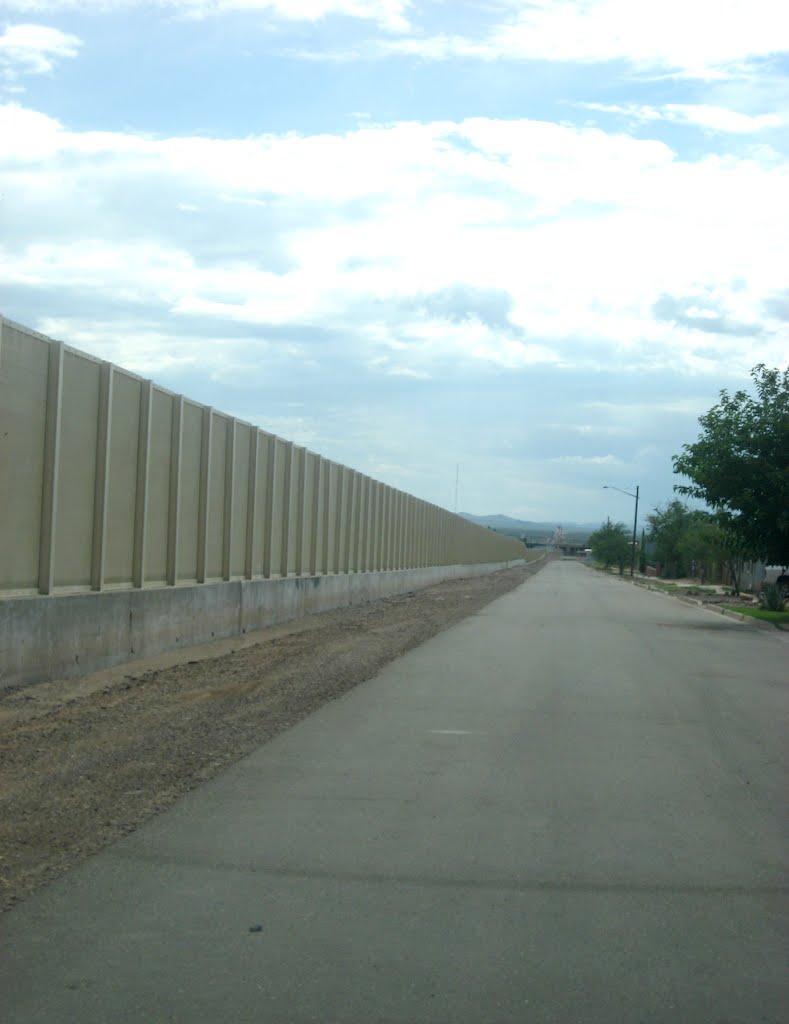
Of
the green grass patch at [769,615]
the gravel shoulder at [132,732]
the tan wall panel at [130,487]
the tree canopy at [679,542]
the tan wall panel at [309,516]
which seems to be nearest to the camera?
the gravel shoulder at [132,732]

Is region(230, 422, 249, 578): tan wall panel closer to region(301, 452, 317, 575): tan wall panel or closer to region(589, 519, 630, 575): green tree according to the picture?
region(301, 452, 317, 575): tan wall panel

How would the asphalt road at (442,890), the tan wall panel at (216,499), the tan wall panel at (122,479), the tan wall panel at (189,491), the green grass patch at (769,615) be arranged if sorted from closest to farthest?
the asphalt road at (442,890) < the tan wall panel at (122,479) < the tan wall panel at (189,491) < the tan wall panel at (216,499) < the green grass patch at (769,615)

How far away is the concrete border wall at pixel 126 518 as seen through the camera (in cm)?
1335

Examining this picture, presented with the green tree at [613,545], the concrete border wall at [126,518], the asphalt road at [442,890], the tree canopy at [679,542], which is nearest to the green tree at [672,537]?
the tree canopy at [679,542]

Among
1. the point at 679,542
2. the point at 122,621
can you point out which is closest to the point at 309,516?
the point at 122,621

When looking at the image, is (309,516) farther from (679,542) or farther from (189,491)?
(679,542)

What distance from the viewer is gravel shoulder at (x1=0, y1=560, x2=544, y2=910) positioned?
7414 millimetres

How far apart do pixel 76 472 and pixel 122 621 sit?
2137mm

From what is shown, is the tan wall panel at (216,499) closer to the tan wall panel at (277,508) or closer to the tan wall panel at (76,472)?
the tan wall panel at (277,508)

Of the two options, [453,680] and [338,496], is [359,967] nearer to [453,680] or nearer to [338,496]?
[453,680]

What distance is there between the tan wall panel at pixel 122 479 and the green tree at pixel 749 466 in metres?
19.0

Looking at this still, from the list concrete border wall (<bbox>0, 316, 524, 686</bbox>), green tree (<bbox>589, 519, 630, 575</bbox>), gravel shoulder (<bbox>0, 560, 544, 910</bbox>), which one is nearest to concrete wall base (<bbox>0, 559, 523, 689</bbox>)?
concrete border wall (<bbox>0, 316, 524, 686</bbox>)

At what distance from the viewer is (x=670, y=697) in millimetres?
14695

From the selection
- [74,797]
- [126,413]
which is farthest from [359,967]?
[126,413]
